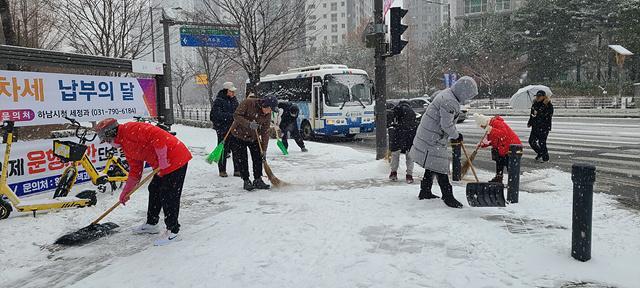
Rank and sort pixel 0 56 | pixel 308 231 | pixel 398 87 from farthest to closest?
pixel 398 87 < pixel 0 56 < pixel 308 231

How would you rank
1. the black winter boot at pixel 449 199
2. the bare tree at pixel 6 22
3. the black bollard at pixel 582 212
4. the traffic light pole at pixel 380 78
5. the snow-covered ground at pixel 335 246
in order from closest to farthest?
1. the snow-covered ground at pixel 335 246
2. the black bollard at pixel 582 212
3. the black winter boot at pixel 449 199
4. the traffic light pole at pixel 380 78
5. the bare tree at pixel 6 22

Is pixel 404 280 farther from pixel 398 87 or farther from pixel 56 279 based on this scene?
pixel 398 87

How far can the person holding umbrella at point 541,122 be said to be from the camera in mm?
10312

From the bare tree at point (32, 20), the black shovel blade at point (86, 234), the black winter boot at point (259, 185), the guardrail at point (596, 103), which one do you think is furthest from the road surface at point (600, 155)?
the guardrail at point (596, 103)

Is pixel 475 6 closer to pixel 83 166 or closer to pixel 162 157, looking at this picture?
pixel 83 166

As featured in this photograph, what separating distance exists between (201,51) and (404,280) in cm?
2466

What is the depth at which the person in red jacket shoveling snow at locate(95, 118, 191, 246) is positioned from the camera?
4.64 m

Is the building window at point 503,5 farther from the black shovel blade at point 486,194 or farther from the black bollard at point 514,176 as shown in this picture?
the black shovel blade at point 486,194

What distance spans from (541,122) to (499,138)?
372 cm

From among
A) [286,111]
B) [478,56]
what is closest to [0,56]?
[286,111]

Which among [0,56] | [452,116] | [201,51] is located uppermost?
[201,51]

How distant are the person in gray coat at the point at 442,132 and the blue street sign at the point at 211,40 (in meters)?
13.0

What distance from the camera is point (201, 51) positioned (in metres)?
26.3

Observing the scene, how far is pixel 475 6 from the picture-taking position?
58.9 m
